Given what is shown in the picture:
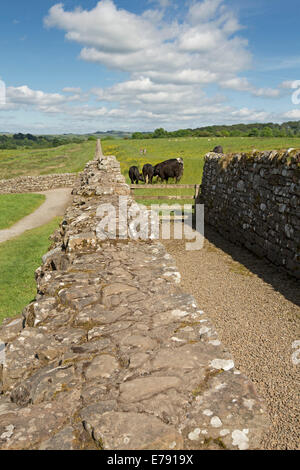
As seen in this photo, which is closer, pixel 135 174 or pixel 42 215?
pixel 42 215

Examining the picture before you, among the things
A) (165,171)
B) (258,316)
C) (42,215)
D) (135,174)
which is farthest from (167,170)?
(258,316)

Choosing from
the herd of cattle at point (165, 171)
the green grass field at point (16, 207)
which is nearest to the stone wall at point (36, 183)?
the green grass field at point (16, 207)

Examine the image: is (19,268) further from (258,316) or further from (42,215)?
(42,215)

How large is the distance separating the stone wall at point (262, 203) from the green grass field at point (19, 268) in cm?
651

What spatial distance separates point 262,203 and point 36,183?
26257 millimetres

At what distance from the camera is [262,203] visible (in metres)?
9.10

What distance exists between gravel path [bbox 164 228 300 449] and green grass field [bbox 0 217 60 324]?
439 cm

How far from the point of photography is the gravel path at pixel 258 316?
→ 3.77 metres

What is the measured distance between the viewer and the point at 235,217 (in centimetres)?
1099

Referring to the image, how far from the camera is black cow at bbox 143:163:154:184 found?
2306 centimetres

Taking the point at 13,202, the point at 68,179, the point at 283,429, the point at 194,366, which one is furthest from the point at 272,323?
the point at 68,179
